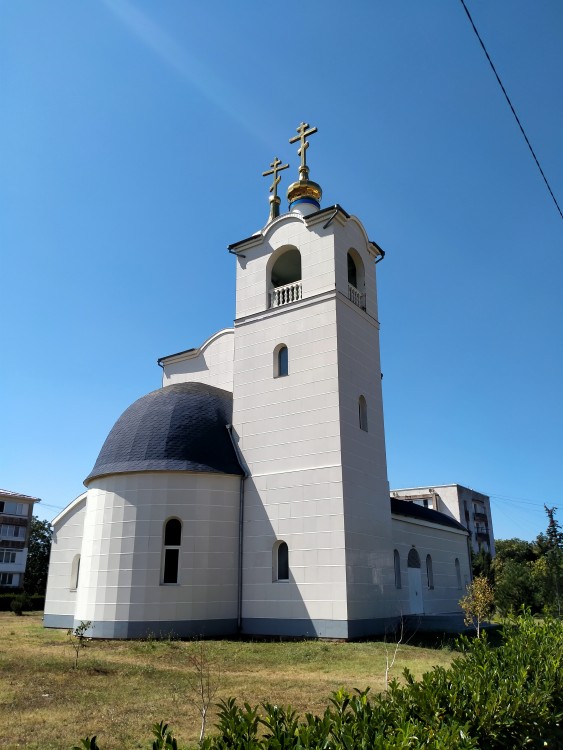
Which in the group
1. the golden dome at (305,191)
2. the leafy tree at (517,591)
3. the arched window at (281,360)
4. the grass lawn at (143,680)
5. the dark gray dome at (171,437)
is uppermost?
the golden dome at (305,191)

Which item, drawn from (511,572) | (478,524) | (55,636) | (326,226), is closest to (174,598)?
(55,636)

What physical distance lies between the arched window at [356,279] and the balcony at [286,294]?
198 centimetres

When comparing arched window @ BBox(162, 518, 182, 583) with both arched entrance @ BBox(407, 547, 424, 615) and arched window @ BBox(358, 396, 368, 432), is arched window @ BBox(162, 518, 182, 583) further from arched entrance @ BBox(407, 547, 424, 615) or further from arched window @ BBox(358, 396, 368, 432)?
arched entrance @ BBox(407, 547, 424, 615)

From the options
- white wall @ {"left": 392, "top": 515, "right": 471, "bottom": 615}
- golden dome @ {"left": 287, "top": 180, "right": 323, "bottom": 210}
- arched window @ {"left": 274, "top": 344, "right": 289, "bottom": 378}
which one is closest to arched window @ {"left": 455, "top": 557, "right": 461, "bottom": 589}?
white wall @ {"left": 392, "top": 515, "right": 471, "bottom": 615}

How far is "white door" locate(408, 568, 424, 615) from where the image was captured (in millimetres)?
24047

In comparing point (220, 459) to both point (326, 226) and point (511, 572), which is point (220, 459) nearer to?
point (326, 226)

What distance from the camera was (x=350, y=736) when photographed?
4105mm

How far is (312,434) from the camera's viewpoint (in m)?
19.0

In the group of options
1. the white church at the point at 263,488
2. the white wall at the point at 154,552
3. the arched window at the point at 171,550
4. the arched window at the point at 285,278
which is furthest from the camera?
the arched window at the point at 285,278

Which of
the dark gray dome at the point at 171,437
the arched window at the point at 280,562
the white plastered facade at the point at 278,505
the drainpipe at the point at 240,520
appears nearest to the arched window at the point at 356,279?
the white plastered facade at the point at 278,505

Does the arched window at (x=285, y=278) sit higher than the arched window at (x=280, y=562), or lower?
higher

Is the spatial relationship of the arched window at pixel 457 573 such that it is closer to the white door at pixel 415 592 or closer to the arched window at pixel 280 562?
the white door at pixel 415 592

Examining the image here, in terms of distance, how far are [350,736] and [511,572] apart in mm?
25336

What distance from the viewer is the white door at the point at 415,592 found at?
2405 cm
